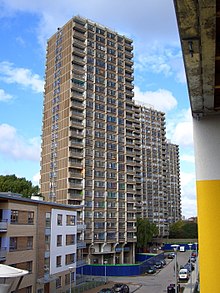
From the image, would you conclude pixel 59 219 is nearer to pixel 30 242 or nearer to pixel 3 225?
pixel 30 242

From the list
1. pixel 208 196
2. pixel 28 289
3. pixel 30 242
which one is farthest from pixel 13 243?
pixel 208 196

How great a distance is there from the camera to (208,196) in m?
10.4

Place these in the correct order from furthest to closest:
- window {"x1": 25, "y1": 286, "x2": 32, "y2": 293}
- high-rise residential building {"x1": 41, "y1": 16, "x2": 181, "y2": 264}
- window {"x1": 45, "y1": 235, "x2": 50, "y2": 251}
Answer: high-rise residential building {"x1": 41, "y1": 16, "x2": 181, "y2": 264}
window {"x1": 45, "y1": 235, "x2": 50, "y2": 251}
window {"x1": 25, "y1": 286, "x2": 32, "y2": 293}

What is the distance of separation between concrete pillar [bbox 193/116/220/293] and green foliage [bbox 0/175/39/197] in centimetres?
5067

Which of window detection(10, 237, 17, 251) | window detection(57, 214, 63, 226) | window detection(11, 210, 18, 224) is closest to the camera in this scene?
window detection(10, 237, 17, 251)

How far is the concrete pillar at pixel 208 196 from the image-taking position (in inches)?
387

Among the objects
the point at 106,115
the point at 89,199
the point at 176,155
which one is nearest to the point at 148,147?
the point at 176,155

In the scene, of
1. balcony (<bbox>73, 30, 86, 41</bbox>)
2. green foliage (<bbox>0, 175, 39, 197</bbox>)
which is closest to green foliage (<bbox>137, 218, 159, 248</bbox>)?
green foliage (<bbox>0, 175, 39, 197</bbox>)

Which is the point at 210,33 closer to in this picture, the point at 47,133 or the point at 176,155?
the point at 47,133

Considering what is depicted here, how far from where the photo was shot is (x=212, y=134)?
1074 cm

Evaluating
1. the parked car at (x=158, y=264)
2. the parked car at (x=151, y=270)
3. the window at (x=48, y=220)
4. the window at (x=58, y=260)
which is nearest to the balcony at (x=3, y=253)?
the window at (x=48, y=220)

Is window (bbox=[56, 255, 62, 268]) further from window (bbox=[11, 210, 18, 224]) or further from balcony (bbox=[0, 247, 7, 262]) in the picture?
balcony (bbox=[0, 247, 7, 262])

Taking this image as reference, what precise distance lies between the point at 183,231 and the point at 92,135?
55.9m

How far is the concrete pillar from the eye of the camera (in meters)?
9.84
